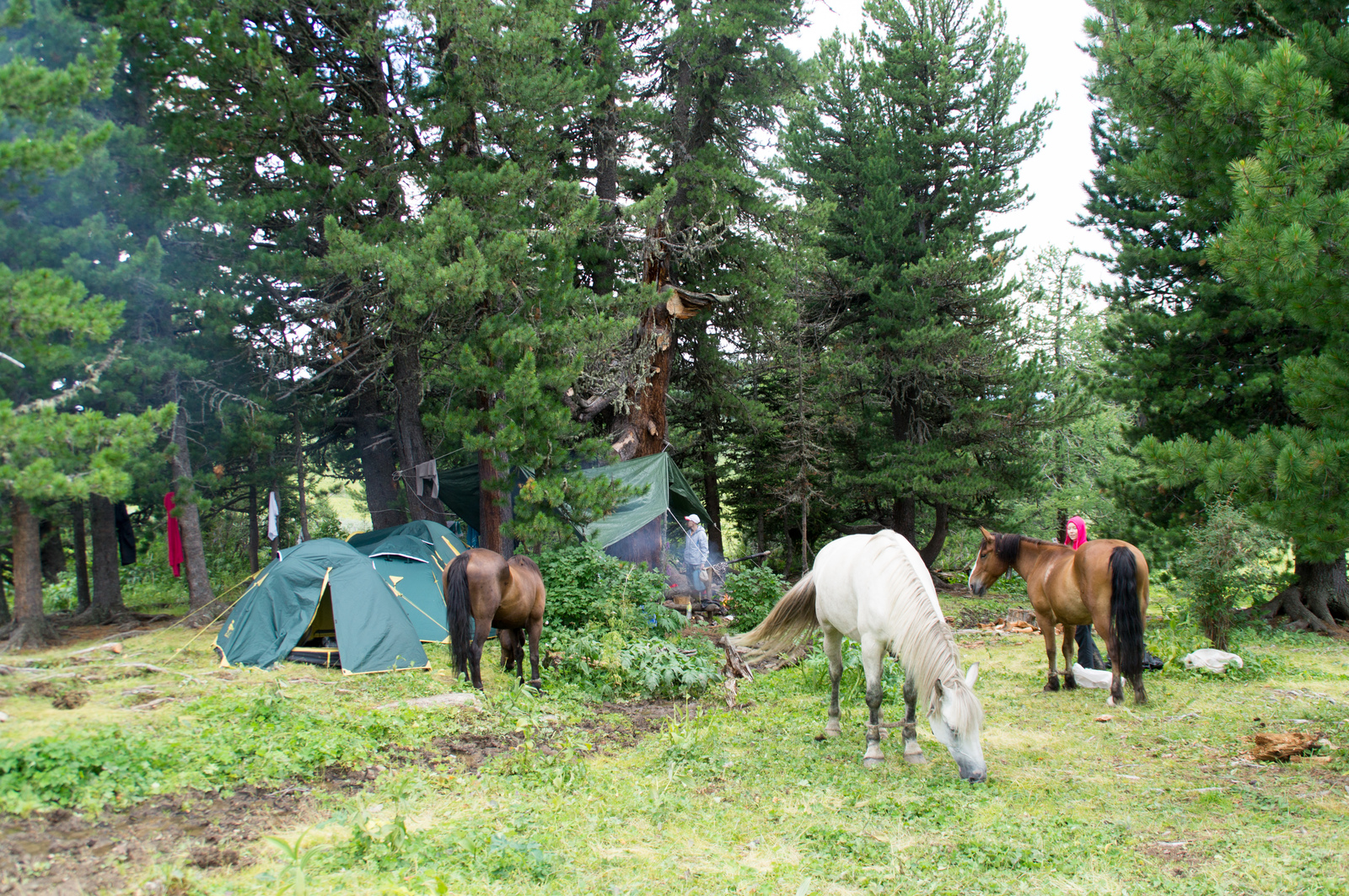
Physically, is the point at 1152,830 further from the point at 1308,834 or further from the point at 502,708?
the point at 502,708

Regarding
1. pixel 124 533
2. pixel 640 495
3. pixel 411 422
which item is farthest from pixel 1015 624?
pixel 124 533

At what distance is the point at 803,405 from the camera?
16.4 metres

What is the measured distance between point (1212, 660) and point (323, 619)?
9.72 metres

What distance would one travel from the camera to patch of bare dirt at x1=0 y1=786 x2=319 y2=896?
3.18 m

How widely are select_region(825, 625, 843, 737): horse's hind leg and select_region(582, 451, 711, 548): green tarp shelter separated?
555 centimetres

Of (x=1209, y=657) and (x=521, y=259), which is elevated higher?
(x=521, y=259)

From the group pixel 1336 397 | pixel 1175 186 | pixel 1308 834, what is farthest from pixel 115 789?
pixel 1175 186

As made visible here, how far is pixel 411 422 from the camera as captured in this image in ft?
44.4

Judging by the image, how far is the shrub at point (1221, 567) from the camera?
911 cm

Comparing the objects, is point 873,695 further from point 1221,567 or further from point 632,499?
point 632,499

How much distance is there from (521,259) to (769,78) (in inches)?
271

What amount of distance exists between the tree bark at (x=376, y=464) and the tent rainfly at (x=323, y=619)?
591 centimetres

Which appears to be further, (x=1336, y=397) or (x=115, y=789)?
(x=1336, y=397)

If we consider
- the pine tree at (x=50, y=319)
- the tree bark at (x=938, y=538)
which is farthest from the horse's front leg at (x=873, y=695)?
the tree bark at (x=938, y=538)
